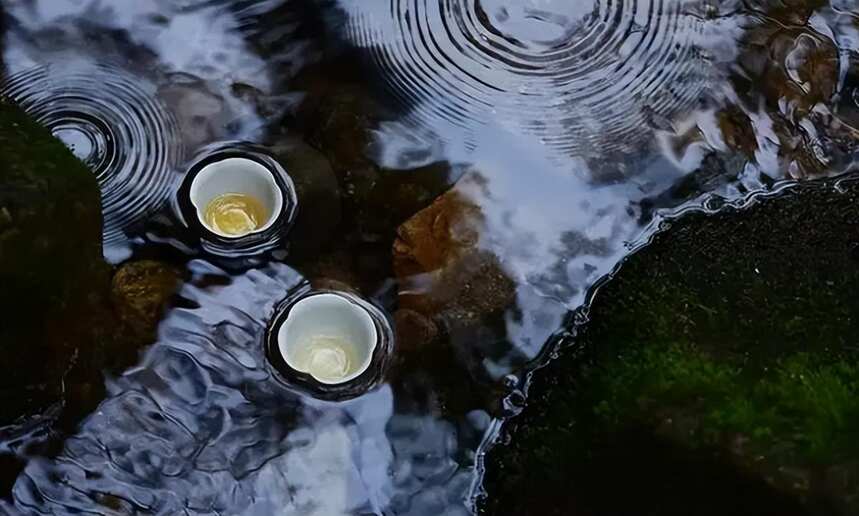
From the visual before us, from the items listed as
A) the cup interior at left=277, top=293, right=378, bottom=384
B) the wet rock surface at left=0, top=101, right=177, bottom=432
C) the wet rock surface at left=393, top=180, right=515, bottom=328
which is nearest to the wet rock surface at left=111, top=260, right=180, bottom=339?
the wet rock surface at left=0, top=101, right=177, bottom=432

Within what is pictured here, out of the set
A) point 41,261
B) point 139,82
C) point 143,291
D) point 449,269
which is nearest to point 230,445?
point 143,291

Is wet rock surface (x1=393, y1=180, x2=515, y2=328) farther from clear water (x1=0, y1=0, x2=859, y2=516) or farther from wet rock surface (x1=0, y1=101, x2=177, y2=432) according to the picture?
wet rock surface (x1=0, y1=101, x2=177, y2=432)

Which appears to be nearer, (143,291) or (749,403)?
(749,403)

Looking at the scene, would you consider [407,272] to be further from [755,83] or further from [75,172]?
[755,83]

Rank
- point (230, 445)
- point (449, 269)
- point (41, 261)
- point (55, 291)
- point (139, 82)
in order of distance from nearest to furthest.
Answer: point (41, 261) → point (55, 291) → point (230, 445) → point (449, 269) → point (139, 82)

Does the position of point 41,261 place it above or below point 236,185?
above

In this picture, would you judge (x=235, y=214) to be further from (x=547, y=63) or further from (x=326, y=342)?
(x=547, y=63)
